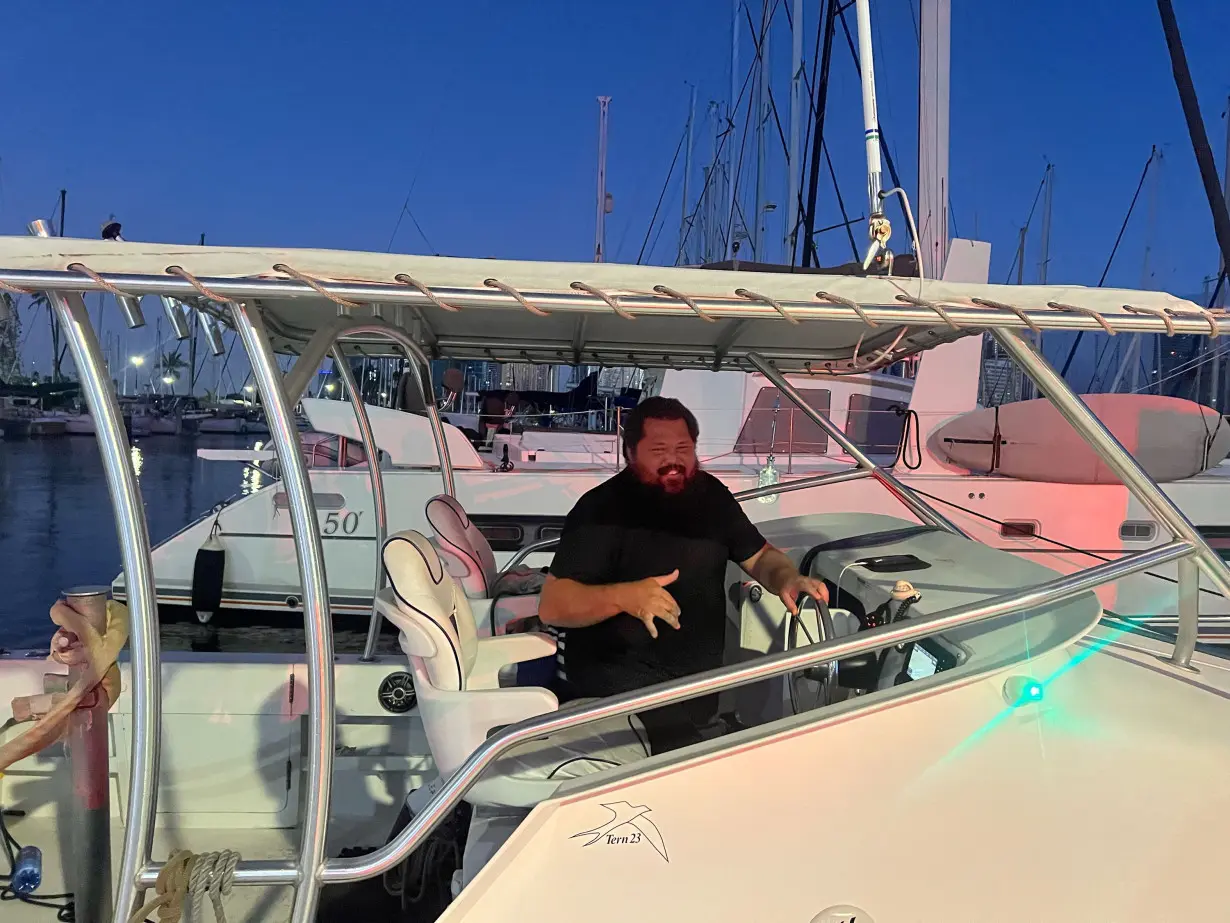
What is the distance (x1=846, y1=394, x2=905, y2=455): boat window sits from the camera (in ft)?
37.1

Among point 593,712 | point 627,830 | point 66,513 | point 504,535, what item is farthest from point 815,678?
point 66,513

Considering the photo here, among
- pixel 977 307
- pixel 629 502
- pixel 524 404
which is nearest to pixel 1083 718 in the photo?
pixel 977 307

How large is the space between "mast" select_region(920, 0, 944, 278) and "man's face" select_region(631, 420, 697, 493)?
6276 mm

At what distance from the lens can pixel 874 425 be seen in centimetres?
1186

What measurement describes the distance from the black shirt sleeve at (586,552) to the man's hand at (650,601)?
0.65 ft

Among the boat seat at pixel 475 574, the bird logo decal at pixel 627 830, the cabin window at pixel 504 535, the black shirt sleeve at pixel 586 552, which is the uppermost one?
the black shirt sleeve at pixel 586 552

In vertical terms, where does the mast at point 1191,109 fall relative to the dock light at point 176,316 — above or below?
above

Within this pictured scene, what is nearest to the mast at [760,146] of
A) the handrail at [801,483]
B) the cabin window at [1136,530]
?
the cabin window at [1136,530]

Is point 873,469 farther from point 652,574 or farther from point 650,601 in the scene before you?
point 650,601

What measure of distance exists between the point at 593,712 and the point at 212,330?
142 cm

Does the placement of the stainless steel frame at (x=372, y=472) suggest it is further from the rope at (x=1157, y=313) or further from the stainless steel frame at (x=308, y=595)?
the rope at (x=1157, y=313)

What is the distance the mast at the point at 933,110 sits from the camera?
7.94 meters

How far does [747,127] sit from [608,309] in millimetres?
15098

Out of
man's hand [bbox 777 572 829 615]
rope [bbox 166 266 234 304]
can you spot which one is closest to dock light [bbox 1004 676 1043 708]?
man's hand [bbox 777 572 829 615]
